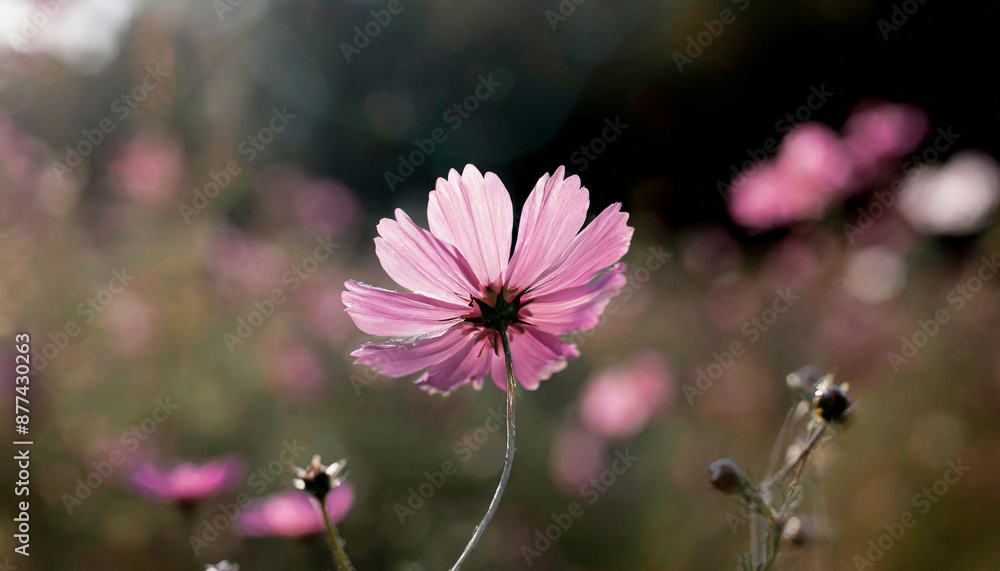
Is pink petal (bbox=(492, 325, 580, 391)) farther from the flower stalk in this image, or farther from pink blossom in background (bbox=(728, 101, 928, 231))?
pink blossom in background (bbox=(728, 101, 928, 231))

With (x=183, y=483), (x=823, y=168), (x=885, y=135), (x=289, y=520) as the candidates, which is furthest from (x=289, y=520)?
(x=885, y=135)

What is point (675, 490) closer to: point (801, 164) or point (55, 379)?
point (801, 164)

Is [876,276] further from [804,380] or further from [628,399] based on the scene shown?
[804,380]

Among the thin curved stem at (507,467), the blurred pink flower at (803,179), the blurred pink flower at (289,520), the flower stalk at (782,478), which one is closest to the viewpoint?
the thin curved stem at (507,467)

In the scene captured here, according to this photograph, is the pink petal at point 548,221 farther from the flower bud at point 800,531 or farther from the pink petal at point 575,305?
the flower bud at point 800,531

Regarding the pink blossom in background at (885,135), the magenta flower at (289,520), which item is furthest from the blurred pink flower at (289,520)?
the pink blossom in background at (885,135)
